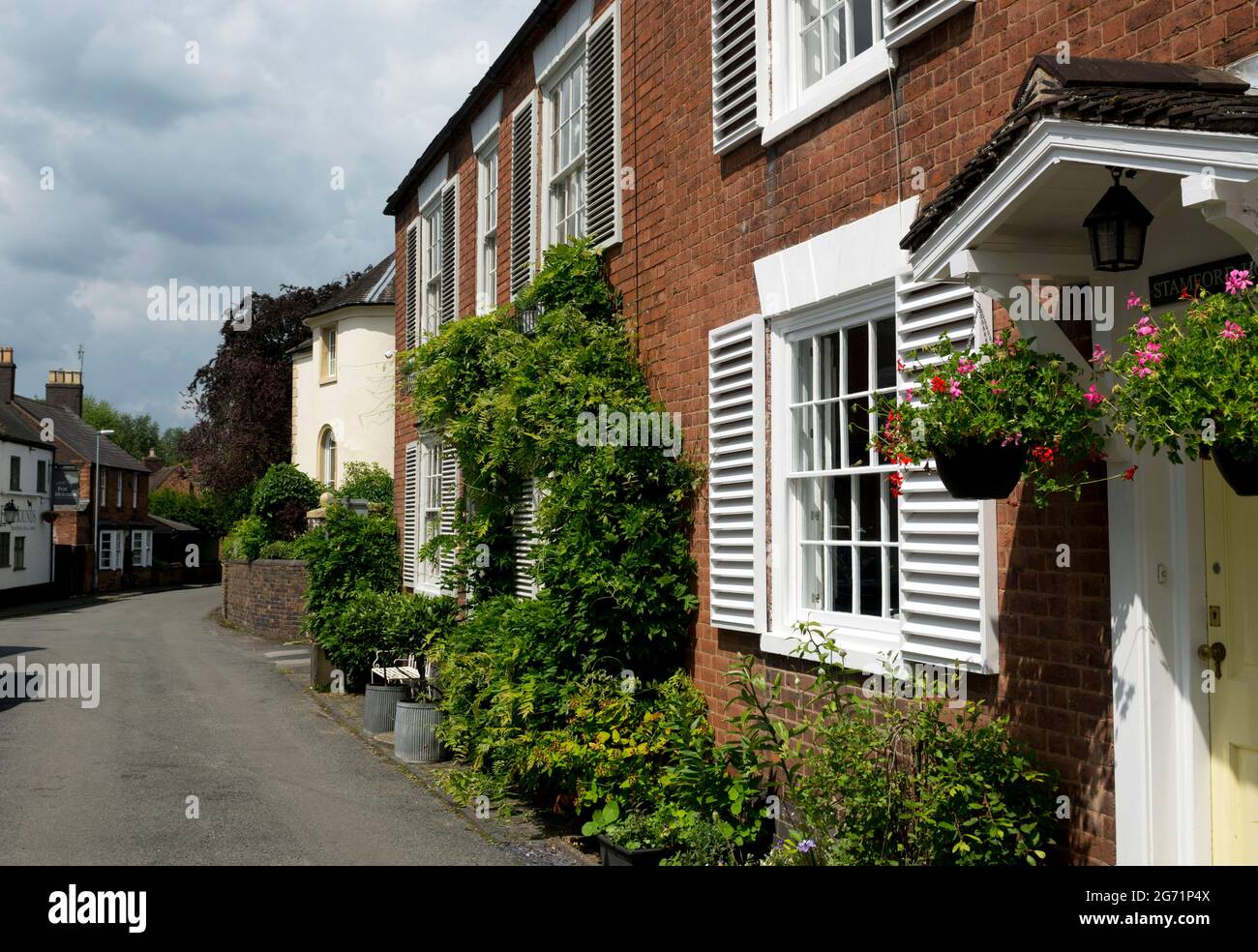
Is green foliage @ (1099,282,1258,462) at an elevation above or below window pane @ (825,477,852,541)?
above

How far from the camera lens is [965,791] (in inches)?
181

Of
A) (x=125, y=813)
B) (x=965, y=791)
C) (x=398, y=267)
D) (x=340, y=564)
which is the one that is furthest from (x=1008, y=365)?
(x=398, y=267)

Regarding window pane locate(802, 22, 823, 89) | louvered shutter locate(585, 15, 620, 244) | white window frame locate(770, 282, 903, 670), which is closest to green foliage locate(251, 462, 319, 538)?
louvered shutter locate(585, 15, 620, 244)

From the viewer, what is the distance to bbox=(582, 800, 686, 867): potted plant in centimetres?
632

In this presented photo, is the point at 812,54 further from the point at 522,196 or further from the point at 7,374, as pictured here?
the point at 7,374

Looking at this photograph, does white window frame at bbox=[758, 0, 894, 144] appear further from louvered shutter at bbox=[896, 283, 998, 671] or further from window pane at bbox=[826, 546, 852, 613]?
window pane at bbox=[826, 546, 852, 613]

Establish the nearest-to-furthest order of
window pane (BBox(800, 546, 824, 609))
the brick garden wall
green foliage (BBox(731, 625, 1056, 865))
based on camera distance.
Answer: green foliage (BBox(731, 625, 1056, 865)) → window pane (BBox(800, 546, 824, 609)) → the brick garden wall

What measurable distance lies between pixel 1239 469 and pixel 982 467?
988 millimetres

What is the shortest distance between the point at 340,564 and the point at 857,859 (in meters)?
13.2

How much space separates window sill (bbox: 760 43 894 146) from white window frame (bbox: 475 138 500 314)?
7.12 metres

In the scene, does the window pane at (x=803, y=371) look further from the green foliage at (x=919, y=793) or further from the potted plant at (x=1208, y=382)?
the potted plant at (x=1208, y=382)

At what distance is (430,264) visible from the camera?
1686cm

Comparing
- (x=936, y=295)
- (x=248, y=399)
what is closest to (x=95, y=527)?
(x=248, y=399)

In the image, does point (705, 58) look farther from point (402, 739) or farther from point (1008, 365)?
point (402, 739)
